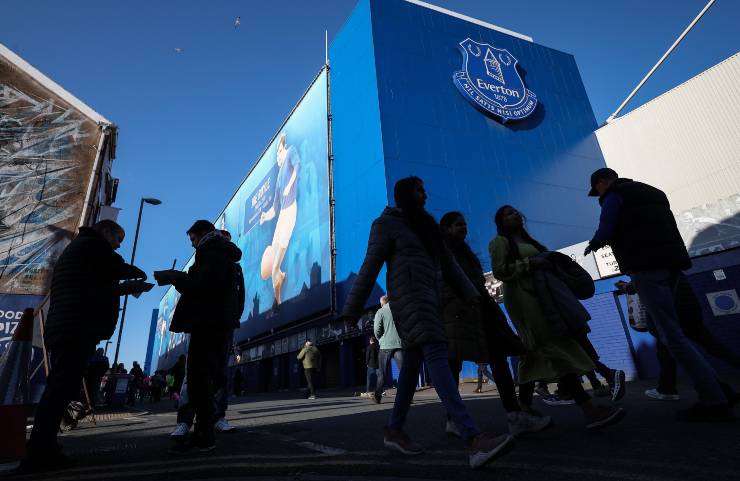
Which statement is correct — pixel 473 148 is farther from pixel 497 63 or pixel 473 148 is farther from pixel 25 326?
pixel 25 326

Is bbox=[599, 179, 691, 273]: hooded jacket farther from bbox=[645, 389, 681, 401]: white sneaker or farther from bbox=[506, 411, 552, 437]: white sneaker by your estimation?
bbox=[645, 389, 681, 401]: white sneaker

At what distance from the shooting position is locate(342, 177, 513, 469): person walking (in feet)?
7.21

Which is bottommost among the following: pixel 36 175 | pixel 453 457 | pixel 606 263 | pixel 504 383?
pixel 453 457

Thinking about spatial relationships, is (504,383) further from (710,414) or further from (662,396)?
(662,396)

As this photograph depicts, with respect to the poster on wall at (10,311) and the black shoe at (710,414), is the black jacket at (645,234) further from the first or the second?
the poster on wall at (10,311)

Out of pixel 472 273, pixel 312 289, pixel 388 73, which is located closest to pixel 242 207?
pixel 312 289

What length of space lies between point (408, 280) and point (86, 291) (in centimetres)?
233

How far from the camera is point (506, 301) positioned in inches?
122

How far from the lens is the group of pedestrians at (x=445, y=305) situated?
2.42 m

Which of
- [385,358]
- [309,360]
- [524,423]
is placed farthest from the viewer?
[309,360]

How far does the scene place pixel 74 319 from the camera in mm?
2768

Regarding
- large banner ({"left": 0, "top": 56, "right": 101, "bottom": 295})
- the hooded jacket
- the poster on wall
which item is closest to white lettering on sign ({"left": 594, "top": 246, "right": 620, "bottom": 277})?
the hooded jacket

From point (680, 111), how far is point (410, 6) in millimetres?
14043

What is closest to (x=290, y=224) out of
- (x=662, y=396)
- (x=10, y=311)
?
(x=10, y=311)
